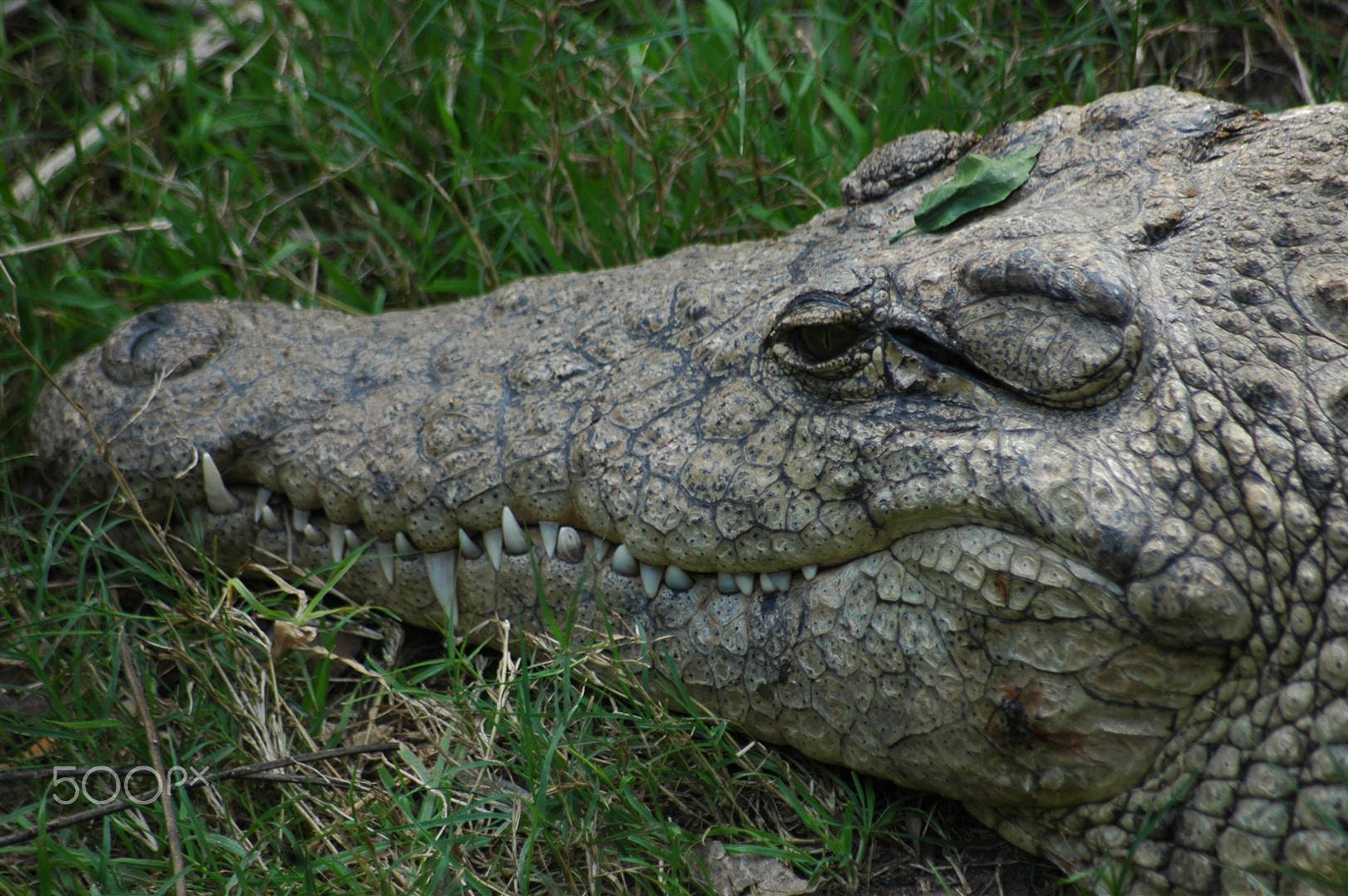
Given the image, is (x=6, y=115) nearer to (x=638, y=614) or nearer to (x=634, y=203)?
(x=634, y=203)

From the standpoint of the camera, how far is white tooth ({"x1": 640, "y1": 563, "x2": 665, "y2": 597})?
2.45 metres

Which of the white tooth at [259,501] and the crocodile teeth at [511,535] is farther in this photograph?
the white tooth at [259,501]

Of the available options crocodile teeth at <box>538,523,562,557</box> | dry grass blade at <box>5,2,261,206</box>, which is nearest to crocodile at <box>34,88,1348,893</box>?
crocodile teeth at <box>538,523,562,557</box>

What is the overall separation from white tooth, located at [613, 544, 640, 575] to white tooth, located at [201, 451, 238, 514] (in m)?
0.98

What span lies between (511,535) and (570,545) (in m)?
0.13

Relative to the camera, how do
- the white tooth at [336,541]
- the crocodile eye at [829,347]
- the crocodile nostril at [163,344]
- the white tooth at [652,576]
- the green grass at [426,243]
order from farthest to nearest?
the crocodile nostril at [163,344], the white tooth at [336,541], the white tooth at [652,576], the green grass at [426,243], the crocodile eye at [829,347]

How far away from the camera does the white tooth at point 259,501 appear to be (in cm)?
279

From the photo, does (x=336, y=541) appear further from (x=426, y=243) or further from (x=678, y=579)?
(x=426, y=243)

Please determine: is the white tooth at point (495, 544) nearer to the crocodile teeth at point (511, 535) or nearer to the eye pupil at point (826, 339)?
the crocodile teeth at point (511, 535)

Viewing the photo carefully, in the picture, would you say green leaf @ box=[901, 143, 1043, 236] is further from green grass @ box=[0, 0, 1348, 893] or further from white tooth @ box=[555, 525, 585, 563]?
green grass @ box=[0, 0, 1348, 893]

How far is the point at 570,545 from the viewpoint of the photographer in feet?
8.25

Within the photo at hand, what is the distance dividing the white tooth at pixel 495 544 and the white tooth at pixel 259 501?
575 millimetres

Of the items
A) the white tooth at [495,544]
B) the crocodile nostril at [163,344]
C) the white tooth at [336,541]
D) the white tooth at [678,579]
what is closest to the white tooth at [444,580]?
the white tooth at [495,544]

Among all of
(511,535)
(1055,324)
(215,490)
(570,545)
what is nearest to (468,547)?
→ (511,535)
